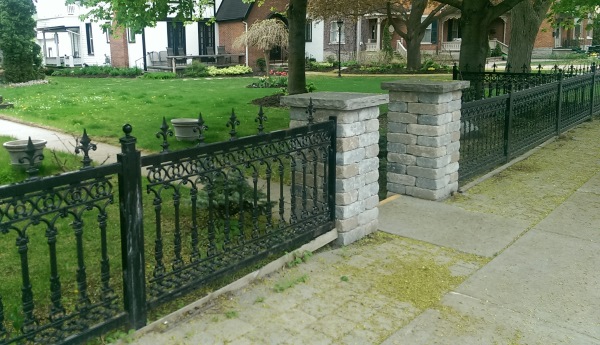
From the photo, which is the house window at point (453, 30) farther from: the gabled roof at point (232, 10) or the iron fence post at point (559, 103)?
the iron fence post at point (559, 103)

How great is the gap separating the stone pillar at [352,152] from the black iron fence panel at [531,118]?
14.4 ft

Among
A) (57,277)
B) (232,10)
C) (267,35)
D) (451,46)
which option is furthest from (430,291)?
(451,46)

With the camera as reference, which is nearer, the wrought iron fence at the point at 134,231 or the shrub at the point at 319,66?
the wrought iron fence at the point at 134,231

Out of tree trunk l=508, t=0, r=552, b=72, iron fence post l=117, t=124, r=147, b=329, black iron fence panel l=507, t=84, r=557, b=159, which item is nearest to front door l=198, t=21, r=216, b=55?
tree trunk l=508, t=0, r=552, b=72

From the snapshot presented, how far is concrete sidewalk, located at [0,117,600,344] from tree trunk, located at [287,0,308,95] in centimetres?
957

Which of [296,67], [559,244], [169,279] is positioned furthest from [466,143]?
[296,67]

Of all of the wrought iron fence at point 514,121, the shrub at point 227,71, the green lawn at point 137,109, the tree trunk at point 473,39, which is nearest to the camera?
the wrought iron fence at point 514,121

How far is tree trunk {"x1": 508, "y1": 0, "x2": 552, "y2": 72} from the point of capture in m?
17.9

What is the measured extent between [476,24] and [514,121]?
173 inches

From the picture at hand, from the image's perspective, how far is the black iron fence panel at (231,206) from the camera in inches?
177

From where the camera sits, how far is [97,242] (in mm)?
6340

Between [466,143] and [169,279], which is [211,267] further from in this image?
[466,143]

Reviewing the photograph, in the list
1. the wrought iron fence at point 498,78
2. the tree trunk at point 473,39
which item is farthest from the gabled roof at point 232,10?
the wrought iron fence at point 498,78

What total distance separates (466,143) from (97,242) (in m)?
5.61
